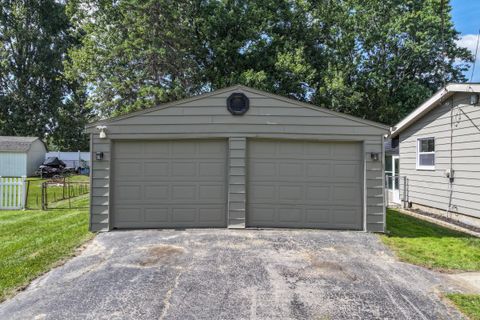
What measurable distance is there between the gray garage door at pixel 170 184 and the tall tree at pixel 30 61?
26.5 m

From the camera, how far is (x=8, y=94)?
29.5m

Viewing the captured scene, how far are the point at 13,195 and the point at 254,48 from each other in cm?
1198

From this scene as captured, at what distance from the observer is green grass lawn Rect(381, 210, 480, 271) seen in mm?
5070

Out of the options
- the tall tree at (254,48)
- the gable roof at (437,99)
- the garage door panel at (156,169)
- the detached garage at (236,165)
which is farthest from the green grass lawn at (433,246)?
the tall tree at (254,48)

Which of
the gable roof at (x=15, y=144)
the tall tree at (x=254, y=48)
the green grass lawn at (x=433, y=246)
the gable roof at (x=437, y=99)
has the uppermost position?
the tall tree at (x=254, y=48)

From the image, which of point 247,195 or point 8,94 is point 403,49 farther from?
point 8,94

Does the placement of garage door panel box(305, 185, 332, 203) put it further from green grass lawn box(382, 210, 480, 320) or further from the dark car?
the dark car

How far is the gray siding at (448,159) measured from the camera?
7.97 m

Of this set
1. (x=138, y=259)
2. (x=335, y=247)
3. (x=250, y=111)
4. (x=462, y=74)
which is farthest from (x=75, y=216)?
(x=462, y=74)

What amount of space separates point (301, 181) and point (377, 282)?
2.99 m

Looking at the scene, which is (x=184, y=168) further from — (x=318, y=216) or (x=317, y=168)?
(x=318, y=216)

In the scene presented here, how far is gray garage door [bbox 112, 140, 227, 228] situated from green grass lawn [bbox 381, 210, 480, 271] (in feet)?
11.5

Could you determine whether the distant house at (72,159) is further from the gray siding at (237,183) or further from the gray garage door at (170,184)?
the gray siding at (237,183)

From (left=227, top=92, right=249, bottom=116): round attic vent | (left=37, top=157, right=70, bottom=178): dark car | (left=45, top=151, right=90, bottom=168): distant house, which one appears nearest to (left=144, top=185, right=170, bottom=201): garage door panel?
(left=227, top=92, right=249, bottom=116): round attic vent
